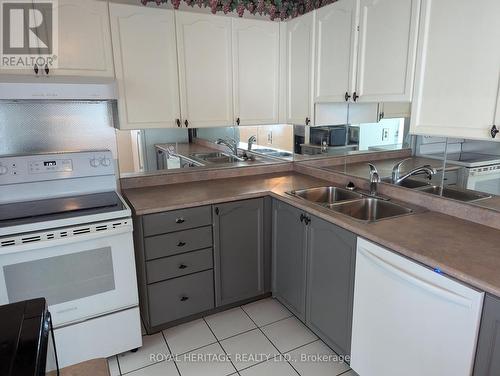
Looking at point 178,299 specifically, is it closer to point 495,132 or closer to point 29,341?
point 29,341

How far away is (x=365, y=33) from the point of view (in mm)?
2105

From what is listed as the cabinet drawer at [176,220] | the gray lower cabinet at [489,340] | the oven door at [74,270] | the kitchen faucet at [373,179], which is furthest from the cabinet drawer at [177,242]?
the gray lower cabinet at [489,340]

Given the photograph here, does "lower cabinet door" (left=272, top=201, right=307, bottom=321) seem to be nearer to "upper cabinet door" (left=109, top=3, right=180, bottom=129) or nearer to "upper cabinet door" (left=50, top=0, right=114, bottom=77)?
"upper cabinet door" (left=109, top=3, right=180, bottom=129)

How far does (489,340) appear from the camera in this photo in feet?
4.00

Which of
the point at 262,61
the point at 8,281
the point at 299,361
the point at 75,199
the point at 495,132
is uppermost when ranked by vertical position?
the point at 262,61

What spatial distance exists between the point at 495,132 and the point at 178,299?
78.1 inches

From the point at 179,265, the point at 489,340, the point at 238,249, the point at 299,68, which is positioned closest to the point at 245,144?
the point at 299,68

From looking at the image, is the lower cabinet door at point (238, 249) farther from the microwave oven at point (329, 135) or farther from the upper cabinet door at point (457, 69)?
the upper cabinet door at point (457, 69)

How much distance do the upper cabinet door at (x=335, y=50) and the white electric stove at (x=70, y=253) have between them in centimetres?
159

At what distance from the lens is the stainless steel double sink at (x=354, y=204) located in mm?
2162

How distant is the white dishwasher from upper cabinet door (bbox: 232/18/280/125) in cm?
145

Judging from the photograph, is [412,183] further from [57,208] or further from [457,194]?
[57,208]

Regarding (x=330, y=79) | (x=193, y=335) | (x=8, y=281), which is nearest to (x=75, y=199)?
(x=8, y=281)

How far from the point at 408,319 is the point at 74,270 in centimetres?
166
